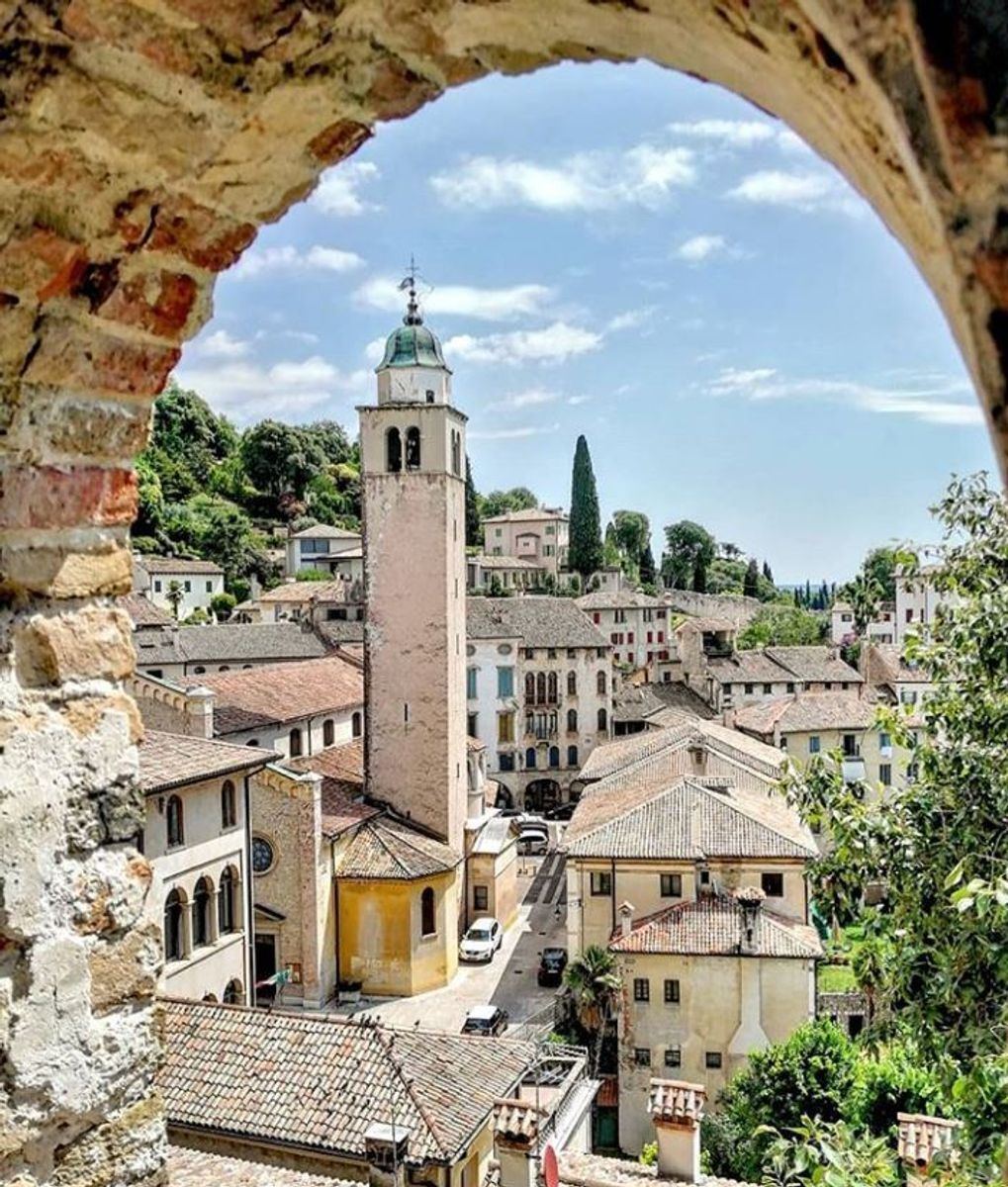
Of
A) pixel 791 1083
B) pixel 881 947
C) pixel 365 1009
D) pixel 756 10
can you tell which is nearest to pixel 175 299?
pixel 756 10

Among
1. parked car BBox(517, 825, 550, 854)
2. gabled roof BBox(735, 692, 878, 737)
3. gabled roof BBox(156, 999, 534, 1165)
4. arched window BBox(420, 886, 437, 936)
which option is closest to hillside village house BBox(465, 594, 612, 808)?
parked car BBox(517, 825, 550, 854)

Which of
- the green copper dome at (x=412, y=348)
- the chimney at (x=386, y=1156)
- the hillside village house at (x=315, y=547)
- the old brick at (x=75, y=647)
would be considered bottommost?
the chimney at (x=386, y=1156)

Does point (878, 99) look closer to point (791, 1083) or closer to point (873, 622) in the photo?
point (791, 1083)

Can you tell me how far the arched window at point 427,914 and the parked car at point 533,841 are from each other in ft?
35.3

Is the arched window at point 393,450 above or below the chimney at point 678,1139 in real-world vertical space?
above

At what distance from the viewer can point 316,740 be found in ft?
86.4

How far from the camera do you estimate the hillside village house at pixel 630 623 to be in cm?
5056

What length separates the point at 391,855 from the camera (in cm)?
2030

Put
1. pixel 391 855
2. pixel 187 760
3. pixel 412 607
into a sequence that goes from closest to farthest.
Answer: pixel 187 760, pixel 391 855, pixel 412 607

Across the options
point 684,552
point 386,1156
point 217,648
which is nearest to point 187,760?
point 386,1156

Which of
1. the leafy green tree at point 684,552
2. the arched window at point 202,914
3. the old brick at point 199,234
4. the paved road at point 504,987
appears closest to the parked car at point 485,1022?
the paved road at point 504,987

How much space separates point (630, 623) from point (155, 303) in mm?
49067

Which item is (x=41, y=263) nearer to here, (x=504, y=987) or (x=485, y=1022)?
(x=485, y=1022)

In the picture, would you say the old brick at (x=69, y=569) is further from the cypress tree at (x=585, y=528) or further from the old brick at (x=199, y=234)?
the cypress tree at (x=585, y=528)
